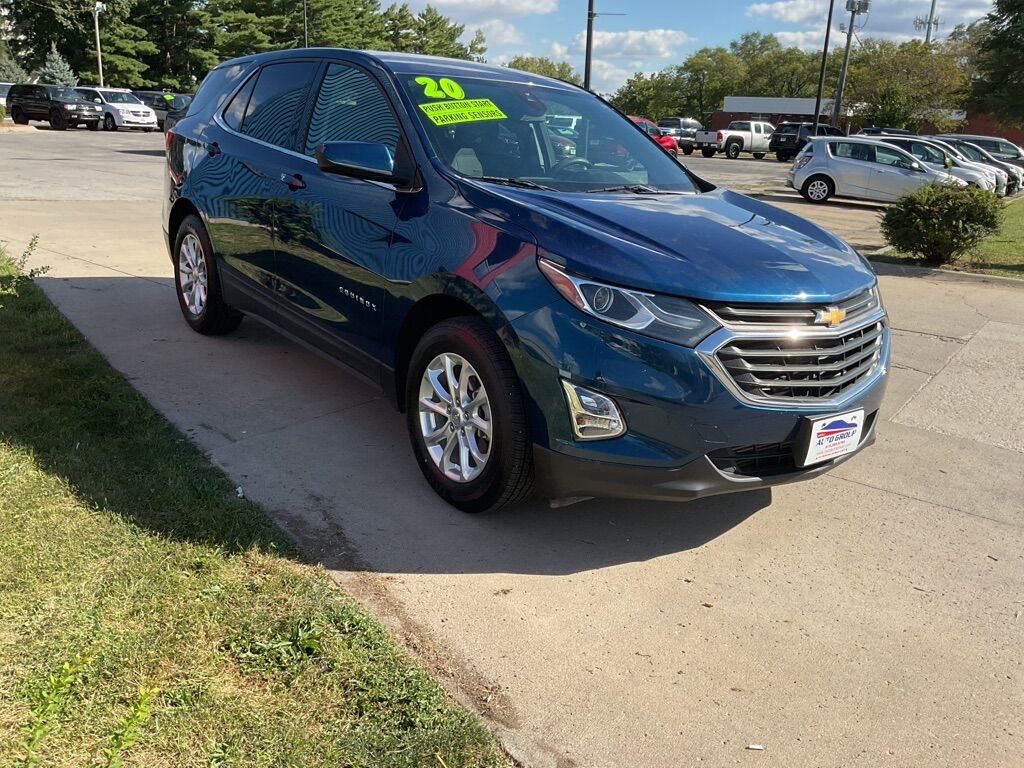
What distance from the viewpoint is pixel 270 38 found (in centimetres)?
5653

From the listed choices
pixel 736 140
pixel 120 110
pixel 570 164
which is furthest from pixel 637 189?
pixel 736 140

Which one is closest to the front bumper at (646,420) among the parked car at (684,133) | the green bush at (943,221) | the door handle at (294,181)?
the door handle at (294,181)

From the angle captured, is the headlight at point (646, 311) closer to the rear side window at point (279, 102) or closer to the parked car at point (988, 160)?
the rear side window at point (279, 102)

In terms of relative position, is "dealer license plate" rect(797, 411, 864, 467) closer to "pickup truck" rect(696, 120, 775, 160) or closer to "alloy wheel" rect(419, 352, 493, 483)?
"alloy wheel" rect(419, 352, 493, 483)

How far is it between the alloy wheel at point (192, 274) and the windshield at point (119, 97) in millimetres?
32832

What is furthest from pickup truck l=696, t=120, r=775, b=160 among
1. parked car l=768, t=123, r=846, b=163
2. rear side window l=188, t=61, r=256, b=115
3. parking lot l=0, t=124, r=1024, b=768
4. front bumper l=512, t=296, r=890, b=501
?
front bumper l=512, t=296, r=890, b=501

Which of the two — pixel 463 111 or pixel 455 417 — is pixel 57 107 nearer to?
pixel 463 111

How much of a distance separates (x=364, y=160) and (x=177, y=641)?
2100mm

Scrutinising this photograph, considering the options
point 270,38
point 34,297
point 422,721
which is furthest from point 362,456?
point 270,38

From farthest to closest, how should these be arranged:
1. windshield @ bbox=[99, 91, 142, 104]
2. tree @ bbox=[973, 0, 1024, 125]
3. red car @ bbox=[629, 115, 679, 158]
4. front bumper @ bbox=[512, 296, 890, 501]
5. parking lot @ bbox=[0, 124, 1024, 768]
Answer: windshield @ bbox=[99, 91, 142, 104] < tree @ bbox=[973, 0, 1024, 125] < red car @ bbox=[629, 115, 679, 158] < front bumper @ bbox=[512, 296, 890, 501] < parking lot @ bbox=[0, 124, 1024, 768]

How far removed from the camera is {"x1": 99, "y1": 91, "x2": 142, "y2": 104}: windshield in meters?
34.2

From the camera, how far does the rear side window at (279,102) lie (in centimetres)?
470

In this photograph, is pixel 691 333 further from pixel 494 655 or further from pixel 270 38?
pixel 270 38

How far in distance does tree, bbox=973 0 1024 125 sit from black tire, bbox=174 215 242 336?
53.1 ft
